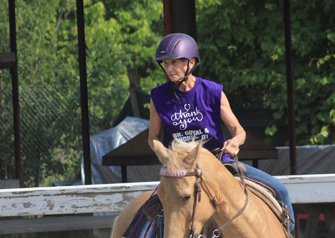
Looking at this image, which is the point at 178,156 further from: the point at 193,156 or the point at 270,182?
the point at 270,182

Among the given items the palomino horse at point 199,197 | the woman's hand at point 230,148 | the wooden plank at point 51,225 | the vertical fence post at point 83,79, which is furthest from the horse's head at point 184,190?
the vertical fence post at point 83,79

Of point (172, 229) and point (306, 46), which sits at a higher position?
point (306, 46)

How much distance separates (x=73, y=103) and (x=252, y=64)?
3.38 m

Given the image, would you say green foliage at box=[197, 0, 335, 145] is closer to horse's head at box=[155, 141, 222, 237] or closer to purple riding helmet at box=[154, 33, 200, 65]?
purple riding helmet at box=[154, 33, 200, 65]

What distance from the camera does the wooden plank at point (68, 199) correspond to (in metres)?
5.89

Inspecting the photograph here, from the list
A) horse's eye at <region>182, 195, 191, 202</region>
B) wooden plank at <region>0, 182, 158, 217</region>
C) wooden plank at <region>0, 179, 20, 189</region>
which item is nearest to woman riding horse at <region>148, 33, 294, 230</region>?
horse's eye at <region>182, 195, 191, 202</region>

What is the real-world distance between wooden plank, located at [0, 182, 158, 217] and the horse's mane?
2.47 meters

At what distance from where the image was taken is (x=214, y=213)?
3.57 m

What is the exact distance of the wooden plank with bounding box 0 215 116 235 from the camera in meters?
6.41

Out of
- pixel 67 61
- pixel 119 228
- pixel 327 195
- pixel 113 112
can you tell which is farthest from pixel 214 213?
pixel 67 61

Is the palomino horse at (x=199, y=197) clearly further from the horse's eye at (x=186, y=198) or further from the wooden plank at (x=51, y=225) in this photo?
A: the wooden plank at (x=51, y=225)

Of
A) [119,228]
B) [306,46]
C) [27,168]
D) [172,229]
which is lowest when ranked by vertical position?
[27,168]

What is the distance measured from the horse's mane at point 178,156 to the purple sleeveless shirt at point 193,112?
56 cm

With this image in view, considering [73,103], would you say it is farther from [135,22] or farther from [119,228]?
[119,228]
